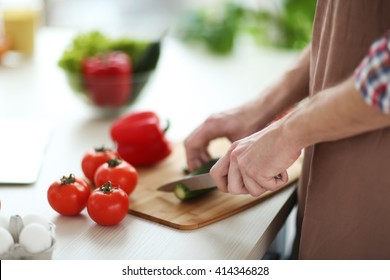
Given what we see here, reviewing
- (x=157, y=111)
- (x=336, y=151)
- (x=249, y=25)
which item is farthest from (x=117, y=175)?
(x=249, y=25)

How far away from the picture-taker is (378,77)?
35.9 inches

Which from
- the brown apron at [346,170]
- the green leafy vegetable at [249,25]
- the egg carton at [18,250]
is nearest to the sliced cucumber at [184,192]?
the brown apron at [346,170]

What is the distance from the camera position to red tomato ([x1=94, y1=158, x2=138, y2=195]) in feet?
4.42

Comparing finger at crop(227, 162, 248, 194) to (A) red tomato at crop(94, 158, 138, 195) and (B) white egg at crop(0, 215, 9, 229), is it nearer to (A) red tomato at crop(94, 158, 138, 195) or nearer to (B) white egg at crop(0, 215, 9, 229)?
(A) red tomato at crop(94, 158, 138, 195)

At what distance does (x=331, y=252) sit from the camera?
1.21 metres

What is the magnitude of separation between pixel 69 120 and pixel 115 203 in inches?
25.2

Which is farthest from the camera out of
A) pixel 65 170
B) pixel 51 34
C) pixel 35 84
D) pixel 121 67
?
pixel 51 34

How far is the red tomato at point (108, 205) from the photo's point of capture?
4.07 ft

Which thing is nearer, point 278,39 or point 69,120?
point 69,120

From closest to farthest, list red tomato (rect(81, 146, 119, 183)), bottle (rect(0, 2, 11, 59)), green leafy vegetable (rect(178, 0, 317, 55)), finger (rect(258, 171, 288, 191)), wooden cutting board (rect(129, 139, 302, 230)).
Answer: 1. finger (rect(258, 171, 288, 191))
2. wooden cutting board (rect(129, 139, 302, 230))
3. red tomato (rect(81, 146, 119, 183))
4. bottle (rect(0, 2, 11, 59))
5. green leafy vegetable (rect(178, 0, 317, 55))

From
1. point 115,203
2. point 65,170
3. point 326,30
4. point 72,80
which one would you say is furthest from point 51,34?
point 326,30

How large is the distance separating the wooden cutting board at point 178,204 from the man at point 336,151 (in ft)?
0.30

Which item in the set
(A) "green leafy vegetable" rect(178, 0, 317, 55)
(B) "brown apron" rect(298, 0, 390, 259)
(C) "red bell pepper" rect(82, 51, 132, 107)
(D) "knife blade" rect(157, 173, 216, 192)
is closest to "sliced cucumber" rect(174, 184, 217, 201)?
(D) "knife blade" rect(157, 173, 216, 192)
